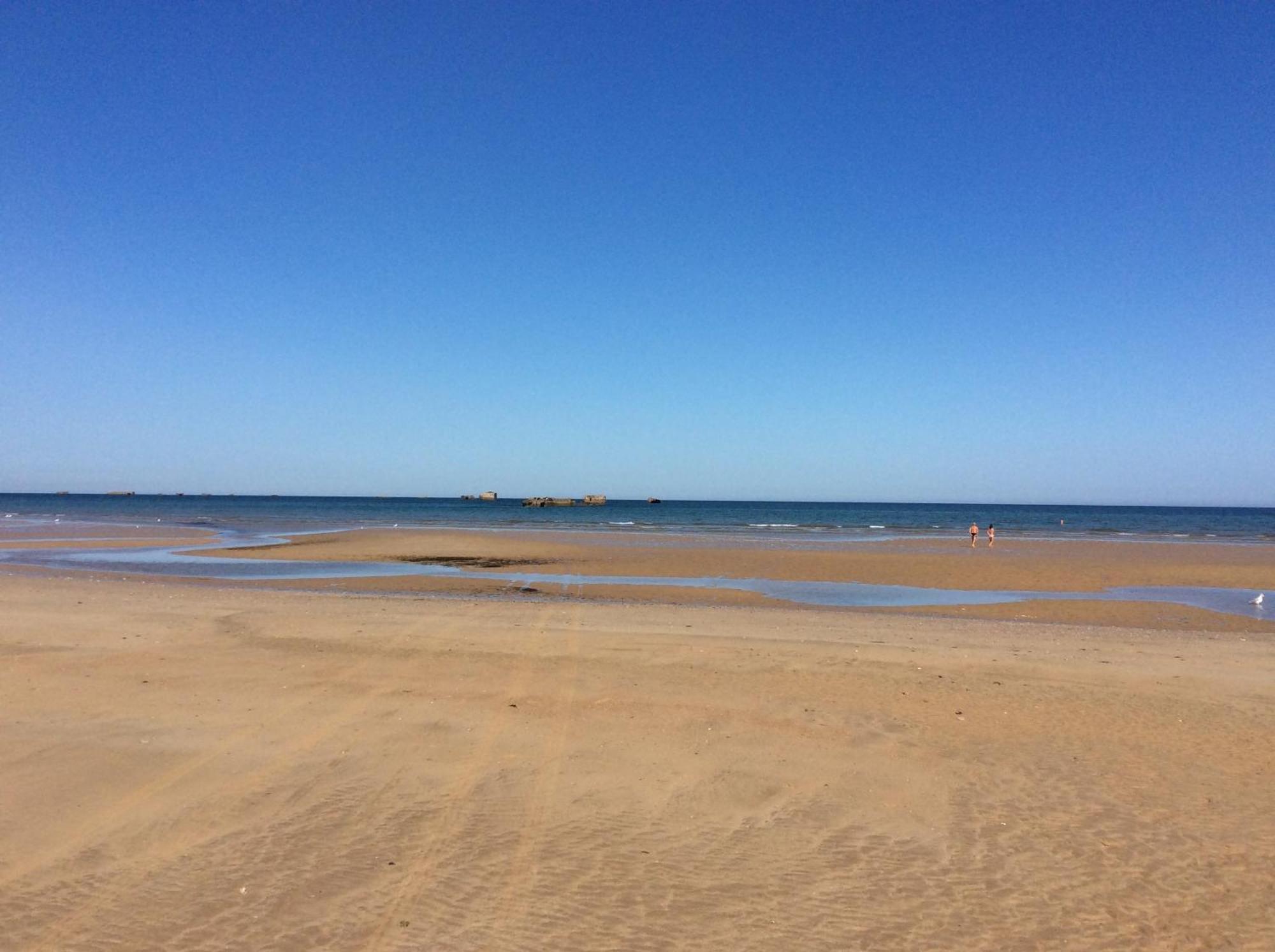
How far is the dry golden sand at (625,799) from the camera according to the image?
4.54 m

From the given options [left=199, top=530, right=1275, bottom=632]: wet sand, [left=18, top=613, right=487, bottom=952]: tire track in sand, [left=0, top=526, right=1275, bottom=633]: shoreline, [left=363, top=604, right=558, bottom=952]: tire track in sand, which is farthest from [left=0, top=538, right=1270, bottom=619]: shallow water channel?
A: [left=18, top=613, right=487, bottom=952]: tire track in sand

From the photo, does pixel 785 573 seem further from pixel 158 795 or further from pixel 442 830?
pixel 158 795

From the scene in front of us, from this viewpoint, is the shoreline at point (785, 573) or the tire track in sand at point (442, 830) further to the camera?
the shoreline at point (785, 573)

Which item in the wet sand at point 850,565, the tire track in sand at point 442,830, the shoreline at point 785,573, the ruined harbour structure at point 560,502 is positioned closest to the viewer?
the tire track in sand at point 442,830

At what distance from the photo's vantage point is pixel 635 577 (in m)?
26.0

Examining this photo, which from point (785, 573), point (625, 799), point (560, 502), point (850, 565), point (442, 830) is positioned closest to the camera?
point (442, 830)

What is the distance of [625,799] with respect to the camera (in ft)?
20.5

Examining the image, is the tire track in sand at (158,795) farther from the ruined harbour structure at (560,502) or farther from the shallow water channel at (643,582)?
the ruined harbour structure at (560,502)

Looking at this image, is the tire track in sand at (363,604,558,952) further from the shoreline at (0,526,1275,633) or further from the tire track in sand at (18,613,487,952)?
the shoreline at (0,526,1275,633)

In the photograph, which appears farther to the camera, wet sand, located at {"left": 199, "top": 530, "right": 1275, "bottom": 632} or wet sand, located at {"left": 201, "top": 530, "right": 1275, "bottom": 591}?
wet sand, located at {"left": 201, "top": 530, "right": 1275, "bottom": 591}

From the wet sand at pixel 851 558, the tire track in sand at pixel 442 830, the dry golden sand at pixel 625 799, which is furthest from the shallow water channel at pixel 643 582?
the tire track in sand at pixel 442 830

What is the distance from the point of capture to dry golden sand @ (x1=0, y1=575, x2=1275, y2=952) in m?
4.54

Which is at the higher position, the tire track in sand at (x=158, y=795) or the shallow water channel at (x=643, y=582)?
the tire track in sand at (x=158, y=795)

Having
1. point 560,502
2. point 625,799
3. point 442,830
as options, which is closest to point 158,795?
point 442,830
